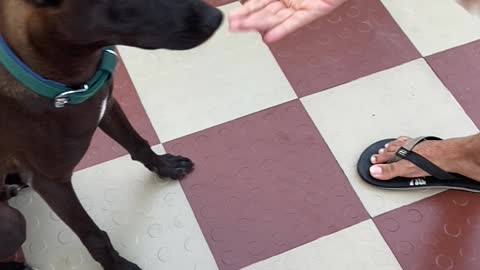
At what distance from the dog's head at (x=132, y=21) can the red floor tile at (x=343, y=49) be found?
Answer: 82 centimetres

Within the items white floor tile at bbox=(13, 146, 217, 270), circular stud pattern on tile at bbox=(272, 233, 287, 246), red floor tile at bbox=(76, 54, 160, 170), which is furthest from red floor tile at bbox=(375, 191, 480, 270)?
red floor tile at bbox=(76, 54, 160, 170)

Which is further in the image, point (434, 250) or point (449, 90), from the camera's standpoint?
point (449, 90)

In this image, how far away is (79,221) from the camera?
139 centimetres

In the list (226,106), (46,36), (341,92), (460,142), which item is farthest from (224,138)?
(46,36)

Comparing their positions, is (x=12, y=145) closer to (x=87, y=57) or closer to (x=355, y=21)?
(x=87, y=57)

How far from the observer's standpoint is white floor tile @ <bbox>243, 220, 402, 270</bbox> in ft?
5.12

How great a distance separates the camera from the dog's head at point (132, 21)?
99cm

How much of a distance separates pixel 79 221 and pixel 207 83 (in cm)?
63

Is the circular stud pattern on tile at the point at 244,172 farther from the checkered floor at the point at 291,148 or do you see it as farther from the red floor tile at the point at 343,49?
the red floor tile at the point at 343,49

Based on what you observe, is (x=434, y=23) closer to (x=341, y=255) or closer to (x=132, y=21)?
(x=341, y=255)

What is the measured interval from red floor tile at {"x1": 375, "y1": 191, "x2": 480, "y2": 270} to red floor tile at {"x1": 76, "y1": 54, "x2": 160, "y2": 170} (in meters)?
0.67

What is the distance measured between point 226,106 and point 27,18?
2.81 ft

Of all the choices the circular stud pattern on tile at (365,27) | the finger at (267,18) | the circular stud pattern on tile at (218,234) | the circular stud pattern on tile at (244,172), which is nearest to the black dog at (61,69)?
the finger at (267,18)

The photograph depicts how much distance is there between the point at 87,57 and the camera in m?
1.11
